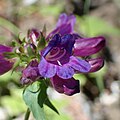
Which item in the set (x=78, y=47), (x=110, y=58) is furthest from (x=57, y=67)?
(x=110, y=58)

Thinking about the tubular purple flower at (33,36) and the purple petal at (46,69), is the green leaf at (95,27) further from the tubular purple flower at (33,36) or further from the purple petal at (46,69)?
the purple petal at (46,69)

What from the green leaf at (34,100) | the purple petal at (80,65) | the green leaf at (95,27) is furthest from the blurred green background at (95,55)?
the purple petal at (80,65)

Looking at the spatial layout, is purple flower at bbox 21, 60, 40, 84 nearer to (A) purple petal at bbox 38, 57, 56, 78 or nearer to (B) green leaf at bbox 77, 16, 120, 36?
(A) purple petal at bbox 38, 57, 56, 78

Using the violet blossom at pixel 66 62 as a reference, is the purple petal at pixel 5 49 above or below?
above

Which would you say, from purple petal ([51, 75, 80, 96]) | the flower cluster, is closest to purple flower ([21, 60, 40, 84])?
the flower cluster

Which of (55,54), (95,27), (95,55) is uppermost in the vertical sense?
(55,54)

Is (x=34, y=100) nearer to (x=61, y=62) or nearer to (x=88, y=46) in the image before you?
(x=61, y=62)

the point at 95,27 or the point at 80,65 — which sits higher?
the point at 80,65

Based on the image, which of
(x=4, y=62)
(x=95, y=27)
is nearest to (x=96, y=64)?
(x=4, y=62)
